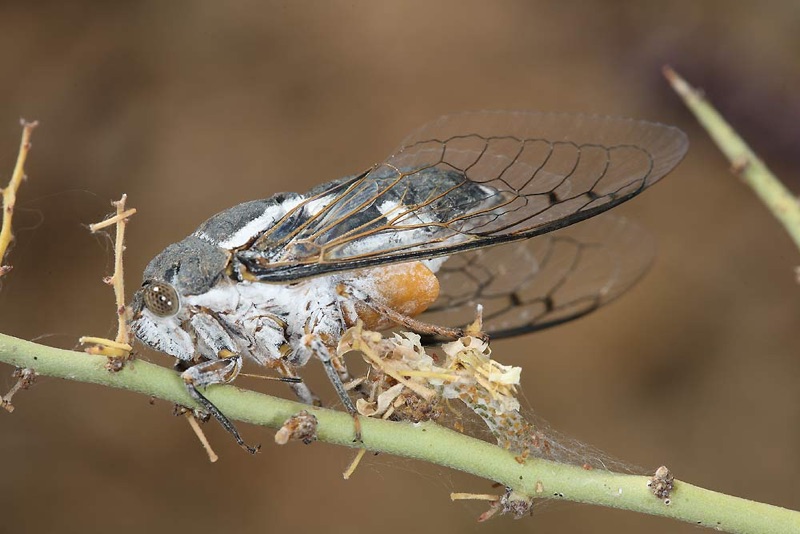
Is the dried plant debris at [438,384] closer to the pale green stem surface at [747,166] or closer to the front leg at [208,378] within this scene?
the front leg at [208,378]

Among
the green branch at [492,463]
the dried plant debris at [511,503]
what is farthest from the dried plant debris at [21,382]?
the dried plant debris at [511,503]

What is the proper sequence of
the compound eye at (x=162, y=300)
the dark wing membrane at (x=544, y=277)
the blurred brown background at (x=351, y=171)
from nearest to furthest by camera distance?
the compound eye at (x=162, y=300)
the dark wing membrane at (x=544, y=277)
the blurred brown background at (x=351, y=171)

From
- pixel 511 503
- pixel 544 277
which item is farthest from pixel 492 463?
pixel 544 277

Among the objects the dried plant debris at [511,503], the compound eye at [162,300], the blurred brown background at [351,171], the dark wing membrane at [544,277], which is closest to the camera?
the dried plant debris at [511,503]

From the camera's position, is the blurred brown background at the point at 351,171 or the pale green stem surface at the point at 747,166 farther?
the blurred brown background at the point at 351,171

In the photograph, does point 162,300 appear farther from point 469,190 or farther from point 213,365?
point 469,190

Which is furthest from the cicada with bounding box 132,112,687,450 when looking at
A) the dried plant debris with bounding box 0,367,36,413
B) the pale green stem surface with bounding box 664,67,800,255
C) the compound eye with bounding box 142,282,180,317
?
the pale green stem surface with bounding box 664,67,800,255

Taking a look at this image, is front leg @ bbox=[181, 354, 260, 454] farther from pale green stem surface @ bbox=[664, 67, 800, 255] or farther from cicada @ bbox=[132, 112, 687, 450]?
pale green stem surface @ bbox=[664, 67, 800, 255]
